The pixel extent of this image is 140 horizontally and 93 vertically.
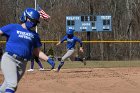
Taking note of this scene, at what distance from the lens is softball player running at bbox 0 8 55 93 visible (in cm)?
775

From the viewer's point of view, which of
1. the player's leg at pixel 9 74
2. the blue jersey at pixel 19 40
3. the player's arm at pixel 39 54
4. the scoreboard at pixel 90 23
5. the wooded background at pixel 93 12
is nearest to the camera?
the player's leg at pixel 9 74

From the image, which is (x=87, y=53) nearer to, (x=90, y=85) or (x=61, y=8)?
(x=61, y=8)

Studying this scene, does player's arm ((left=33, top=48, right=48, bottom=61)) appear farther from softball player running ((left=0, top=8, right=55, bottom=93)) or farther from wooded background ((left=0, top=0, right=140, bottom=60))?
wooded background ((left=0, top=0, right=140, bottom=60))

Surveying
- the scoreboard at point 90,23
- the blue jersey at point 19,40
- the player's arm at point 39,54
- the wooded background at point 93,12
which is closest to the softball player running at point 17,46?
the blue jersey at point 19,40

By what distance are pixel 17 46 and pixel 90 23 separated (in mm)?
26236

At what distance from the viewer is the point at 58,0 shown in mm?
57625

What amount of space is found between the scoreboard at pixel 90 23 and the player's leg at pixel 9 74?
25.9 meters

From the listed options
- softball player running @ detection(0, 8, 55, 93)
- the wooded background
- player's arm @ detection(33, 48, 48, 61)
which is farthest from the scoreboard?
softball player running @ detection(0, 8, 55, 93)

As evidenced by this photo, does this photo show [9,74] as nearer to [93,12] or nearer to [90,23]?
[90,23]

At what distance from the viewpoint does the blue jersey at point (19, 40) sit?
778 centimetres

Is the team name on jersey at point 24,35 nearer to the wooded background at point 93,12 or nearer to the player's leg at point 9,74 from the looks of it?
the player's leg at point 9,74

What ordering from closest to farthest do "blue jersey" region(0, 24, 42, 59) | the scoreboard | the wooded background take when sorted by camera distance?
1. "blue jersey" region(0, 24, 42, 59)
2. the scoreboard
3. the wooded background

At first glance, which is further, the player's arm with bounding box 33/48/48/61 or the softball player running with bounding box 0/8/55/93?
the player's arm with bounding box 33/48/48/61

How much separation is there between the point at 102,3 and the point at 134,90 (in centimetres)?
4127
